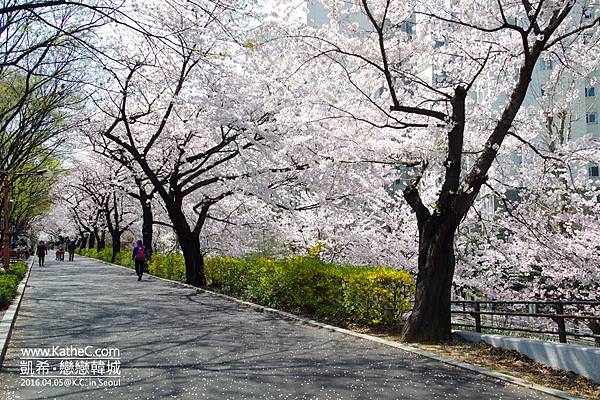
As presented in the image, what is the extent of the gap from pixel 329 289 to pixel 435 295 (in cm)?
339

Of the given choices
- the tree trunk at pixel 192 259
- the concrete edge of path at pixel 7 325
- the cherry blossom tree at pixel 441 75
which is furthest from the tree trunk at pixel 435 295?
the tree trunk at pixel 192 259

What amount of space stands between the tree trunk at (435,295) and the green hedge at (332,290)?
47.7 inches

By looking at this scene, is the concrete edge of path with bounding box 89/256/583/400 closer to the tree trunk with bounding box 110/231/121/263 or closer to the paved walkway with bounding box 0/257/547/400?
the paved walkway with bounding box 0/257/547/400

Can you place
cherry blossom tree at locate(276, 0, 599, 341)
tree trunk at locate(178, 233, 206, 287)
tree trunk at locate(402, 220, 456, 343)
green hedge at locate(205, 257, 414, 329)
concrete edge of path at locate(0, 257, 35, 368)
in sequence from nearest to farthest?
concrete edge of path at locate(0, 257, 35, 368)
cherry blossom tree at locate(276, 0, 599, 341)
tree trunk at locate(402, 220, 456, 343)
green hedge at locate(205, 257, 414, 329)
tree trunk at locate(178, 233, 206, 287)

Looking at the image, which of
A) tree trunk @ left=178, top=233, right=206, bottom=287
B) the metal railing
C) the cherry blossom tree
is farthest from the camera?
tree trunk @ left=178, top=233, right=206, bottom=287

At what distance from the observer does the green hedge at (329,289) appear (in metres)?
11.3

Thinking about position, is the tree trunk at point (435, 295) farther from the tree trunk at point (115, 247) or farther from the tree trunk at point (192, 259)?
the tree trunk at point (115, 247)

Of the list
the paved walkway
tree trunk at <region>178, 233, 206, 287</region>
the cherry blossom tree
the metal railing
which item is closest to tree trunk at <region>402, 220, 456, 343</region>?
the cherry blossom tree

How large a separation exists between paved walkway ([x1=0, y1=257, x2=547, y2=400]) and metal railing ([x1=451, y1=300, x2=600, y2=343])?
1689mm

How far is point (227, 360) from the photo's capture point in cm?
806

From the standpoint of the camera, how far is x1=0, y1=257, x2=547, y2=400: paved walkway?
6.42m

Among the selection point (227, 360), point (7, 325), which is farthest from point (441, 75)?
point (7, 325)

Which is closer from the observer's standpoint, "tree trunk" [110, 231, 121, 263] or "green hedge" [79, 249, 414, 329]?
"green hedge" [79, 249, 414, 329]

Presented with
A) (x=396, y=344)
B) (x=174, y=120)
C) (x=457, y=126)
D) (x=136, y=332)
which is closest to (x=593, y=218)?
(x=457, y=126)
